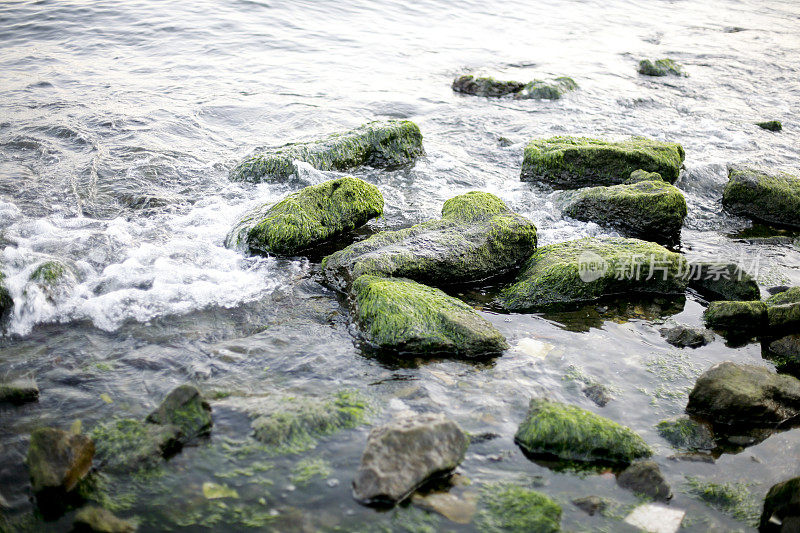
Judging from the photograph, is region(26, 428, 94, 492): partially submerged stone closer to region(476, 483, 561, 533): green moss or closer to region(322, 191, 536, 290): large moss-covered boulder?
region(476, 483, 561, 533): green moss

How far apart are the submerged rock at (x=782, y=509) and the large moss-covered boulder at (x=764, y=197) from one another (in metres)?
5.66

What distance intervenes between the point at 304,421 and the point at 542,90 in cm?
1095

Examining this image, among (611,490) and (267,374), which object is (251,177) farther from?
(611,490)

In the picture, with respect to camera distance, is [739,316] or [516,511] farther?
[739,316]

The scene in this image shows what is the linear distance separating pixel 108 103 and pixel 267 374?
8566 mm

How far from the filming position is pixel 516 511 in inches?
139

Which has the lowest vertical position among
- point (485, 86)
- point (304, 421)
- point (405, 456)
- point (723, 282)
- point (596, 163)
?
point (304, 421)

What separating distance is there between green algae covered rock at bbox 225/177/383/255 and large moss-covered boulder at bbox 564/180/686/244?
293 cm

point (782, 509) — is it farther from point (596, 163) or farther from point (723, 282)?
point (596, 163)

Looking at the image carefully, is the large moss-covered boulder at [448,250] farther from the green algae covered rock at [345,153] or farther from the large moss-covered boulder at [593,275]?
the green algae covered rock at [345,153]

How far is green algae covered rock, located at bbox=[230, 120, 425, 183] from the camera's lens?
840cm

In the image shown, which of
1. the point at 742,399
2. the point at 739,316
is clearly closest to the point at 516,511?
the point at 742,399

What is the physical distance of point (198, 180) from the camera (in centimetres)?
830

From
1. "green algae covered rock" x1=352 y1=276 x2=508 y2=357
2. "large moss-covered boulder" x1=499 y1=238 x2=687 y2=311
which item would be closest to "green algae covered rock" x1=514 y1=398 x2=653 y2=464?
"green algae covered rock" x1=352 y1=276 x2=508 y2=357
